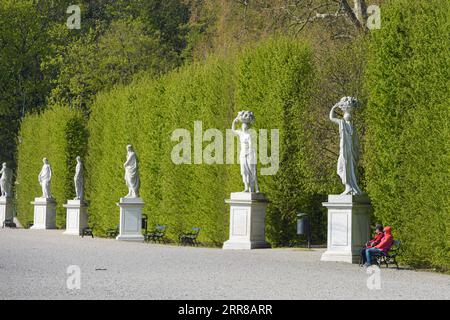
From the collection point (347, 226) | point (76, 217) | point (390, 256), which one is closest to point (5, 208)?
point (76, 217)

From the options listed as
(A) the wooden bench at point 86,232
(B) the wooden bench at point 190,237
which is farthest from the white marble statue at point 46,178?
(B) the wooden bench at point 190,237

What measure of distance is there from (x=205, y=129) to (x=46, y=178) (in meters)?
13.0

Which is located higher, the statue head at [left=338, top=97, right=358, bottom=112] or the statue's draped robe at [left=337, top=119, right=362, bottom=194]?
the statue head at [left=338, top=97, right=358, bottom=112]

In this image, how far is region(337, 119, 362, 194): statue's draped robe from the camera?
19.5m

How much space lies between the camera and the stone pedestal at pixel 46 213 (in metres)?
38.8

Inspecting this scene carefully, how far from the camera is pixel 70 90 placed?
51188 mm

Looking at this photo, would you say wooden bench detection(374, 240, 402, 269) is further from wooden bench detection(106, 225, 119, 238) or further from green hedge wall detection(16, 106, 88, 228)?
green hedge wall detection(16, 106, 88, 228)

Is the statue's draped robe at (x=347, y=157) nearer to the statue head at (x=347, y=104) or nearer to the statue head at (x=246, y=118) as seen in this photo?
the statue head at (x=347, y=104)

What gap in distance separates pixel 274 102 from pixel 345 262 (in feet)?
23.6

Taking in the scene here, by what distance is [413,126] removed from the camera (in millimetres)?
18234

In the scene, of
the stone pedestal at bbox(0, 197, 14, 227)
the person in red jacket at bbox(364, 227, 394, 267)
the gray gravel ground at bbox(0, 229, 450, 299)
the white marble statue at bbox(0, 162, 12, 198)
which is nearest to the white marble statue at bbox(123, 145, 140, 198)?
the gray gravel ground at bbox(0, 229, 450, 299)

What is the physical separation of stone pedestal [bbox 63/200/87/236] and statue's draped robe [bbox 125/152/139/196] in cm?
516

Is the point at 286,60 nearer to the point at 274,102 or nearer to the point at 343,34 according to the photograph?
the point at 274,102
